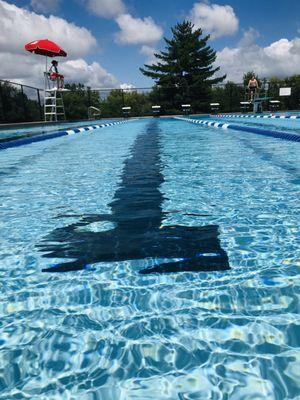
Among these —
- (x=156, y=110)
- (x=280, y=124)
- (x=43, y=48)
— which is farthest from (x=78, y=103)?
(x=280, y=124)

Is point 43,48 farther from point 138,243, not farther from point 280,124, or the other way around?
point 138,243

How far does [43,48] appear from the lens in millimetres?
15008

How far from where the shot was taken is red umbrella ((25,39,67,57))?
15008 mm

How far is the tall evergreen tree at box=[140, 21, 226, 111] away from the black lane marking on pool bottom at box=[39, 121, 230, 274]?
25.3 m

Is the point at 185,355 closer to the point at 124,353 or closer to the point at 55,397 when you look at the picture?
the point at 124,353

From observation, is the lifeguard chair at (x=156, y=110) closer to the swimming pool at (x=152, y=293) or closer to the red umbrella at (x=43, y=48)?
the red umbrella at (x=43, y=48)

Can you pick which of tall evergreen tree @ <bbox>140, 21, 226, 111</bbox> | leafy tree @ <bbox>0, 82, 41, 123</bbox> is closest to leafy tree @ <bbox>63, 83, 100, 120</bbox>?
tall evergreen tree @ <bbox>140, 21, 226, 111</bbox>

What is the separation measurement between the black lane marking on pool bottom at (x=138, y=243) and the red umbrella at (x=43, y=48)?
1436 cm

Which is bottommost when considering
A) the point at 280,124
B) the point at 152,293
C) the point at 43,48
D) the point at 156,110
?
the point at 152,293

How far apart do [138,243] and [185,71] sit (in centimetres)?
2765

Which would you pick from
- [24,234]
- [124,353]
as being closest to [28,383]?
[124,353]

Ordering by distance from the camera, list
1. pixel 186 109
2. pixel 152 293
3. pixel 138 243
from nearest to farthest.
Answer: pixel 152 293 → pixel 138 243 → pixel 186 109

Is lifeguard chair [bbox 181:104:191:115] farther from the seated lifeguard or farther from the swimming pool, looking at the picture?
the swimming pool

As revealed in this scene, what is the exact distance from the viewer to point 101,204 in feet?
10.6
